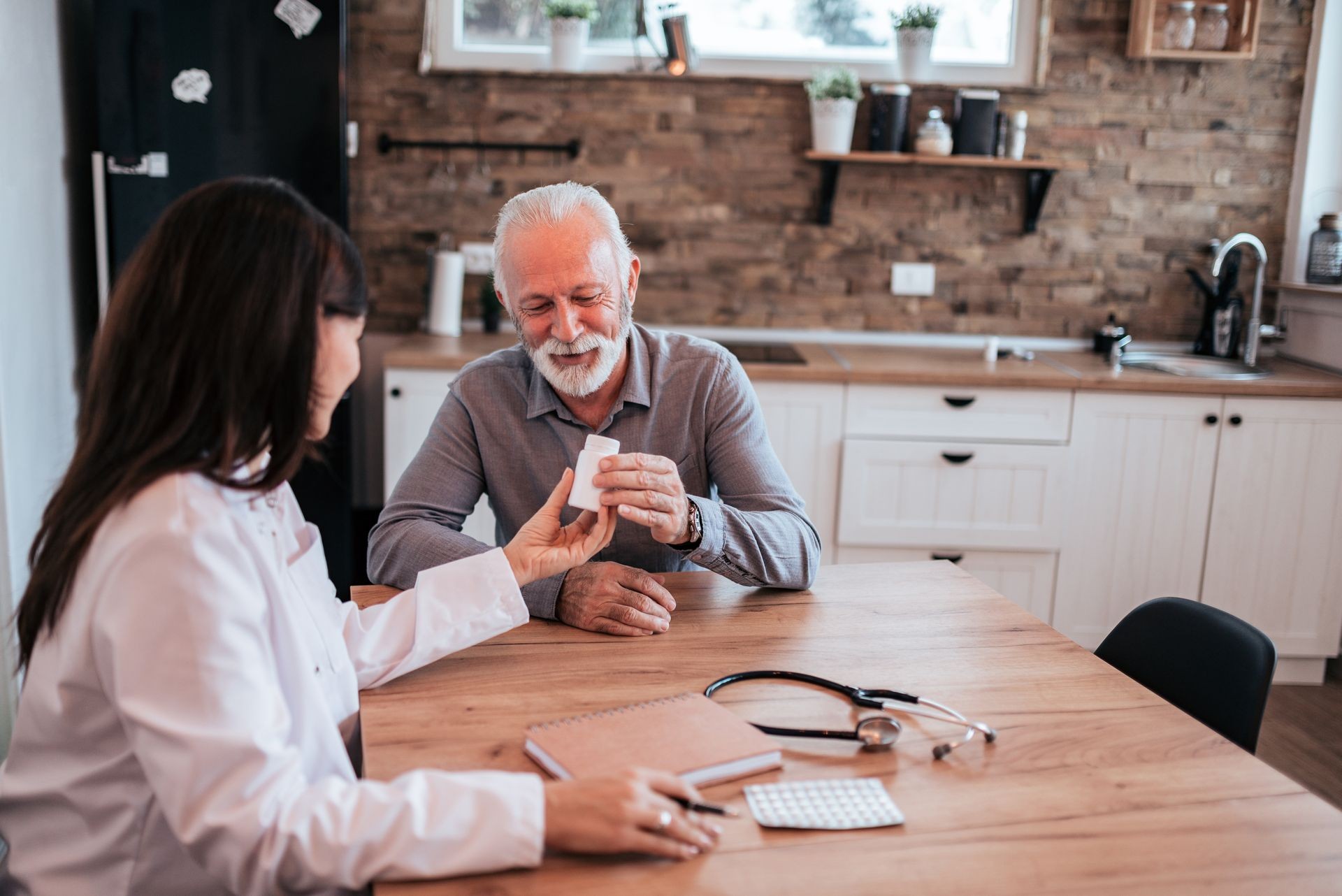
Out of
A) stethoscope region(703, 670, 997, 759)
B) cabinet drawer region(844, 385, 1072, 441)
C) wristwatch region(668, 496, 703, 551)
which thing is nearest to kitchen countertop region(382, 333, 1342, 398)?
cabinet drawer region(844, 385, 1072, 441)

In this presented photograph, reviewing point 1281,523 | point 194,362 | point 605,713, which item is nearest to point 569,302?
point 605,713

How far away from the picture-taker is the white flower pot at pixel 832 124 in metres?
3.38

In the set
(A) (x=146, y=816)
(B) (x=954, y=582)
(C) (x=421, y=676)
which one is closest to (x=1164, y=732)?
(B) (x=954, y=582)

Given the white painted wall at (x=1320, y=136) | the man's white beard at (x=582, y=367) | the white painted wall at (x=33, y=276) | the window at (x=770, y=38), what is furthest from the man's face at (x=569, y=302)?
the white painted wall at (x=1320, y=136)

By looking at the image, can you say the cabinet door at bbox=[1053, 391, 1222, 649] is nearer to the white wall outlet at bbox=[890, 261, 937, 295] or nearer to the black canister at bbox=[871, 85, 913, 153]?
the white wall outlet at bbox=[890, 261, 937, 295]

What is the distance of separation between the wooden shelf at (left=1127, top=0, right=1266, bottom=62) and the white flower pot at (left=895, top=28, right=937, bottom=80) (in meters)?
0.62

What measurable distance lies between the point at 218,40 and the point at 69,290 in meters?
0.78

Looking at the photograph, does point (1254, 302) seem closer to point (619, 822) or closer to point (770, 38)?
point (770, 38)

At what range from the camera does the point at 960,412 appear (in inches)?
123

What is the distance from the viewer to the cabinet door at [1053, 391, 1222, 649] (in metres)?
3.13

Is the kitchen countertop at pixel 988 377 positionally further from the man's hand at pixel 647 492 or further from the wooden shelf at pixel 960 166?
the man's hand at pixel 647 492

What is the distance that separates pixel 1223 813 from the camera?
105cm

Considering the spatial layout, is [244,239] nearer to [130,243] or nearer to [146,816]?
[146,816]

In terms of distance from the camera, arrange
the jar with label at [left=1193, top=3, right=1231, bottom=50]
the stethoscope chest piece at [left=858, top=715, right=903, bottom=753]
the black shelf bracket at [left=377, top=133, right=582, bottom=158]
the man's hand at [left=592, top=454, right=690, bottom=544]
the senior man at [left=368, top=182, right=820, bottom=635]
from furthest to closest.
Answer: the black shelf bracket at [left=377, top=133, right=582, bottom=158], the jar with label at [left=1193, top=3, right=1231, bottom=50], the senior man at [left=368, top=182, right=820, bottom=635], the man's hand at [left=592, top=454, right=690, bottom=544], the stethoscope chest piece at [left=858, top=715, right=903, bottom=753]
